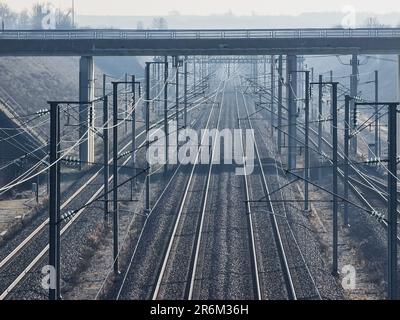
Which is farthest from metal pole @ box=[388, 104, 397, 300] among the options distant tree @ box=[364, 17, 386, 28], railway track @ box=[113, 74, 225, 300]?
distant tree @ box=[364, 17, 386, 28]

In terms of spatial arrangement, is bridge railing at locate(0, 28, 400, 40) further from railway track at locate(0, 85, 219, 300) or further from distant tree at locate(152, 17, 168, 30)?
distant tree at locate(152, 17, 168, 30)

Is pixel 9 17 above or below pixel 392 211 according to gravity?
above

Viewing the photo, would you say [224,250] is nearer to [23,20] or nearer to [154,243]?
[154,243]

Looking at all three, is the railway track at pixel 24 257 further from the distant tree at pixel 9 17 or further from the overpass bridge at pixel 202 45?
the distant tree at pixel 9 17

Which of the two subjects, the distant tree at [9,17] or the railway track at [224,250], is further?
the distant tree at [9,17]

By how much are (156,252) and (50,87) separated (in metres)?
40.1

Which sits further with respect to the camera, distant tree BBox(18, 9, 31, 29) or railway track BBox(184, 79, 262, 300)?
distant tree BBox(18, 9, 31, 29)

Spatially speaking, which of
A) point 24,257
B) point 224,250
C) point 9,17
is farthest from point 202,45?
point 9,17

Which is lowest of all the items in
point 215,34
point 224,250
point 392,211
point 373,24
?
point 224,250

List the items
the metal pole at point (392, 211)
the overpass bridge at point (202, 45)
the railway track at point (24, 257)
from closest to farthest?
the metal pole at point (392, 211), the railway track at point (24, 257), the overpass bridge at point (202, 45)

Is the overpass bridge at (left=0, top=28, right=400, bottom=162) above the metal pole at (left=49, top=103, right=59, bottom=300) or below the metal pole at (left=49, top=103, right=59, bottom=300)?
above

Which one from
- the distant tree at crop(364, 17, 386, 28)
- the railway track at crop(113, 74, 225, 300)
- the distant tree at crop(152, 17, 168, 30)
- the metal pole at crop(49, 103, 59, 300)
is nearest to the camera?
the metal pole at crop(49, 103, 59, 300)

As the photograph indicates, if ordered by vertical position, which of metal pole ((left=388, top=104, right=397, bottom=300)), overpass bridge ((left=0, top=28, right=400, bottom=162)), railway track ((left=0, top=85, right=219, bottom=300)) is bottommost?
railway track ((left=0, top=85, right=219, bottom=300))

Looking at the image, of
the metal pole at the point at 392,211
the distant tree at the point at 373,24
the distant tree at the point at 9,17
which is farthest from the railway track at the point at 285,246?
the distant tree at the point at 9,17
